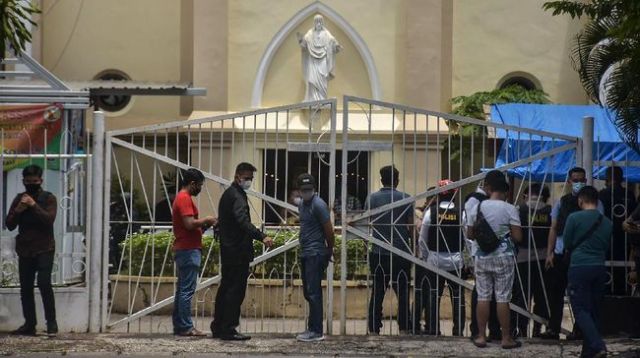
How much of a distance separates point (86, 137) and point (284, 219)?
2626mm

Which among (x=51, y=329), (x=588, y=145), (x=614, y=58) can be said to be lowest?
(x=51, y=329)

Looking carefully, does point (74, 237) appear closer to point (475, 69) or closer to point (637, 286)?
point (637, 286)

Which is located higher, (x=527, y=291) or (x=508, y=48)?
(x=508, y=48)

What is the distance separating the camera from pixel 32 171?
37.8 ft

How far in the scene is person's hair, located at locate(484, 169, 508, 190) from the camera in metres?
11.0

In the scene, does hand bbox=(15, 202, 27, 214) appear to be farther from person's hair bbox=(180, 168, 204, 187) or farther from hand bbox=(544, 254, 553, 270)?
hand bbox=(544, 254, 553, 270)

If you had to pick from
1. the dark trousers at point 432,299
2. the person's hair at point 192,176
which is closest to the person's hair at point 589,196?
the dark trousers at point 432,299

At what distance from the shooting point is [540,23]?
2042cm

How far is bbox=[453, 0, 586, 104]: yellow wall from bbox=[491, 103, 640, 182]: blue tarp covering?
490 centimetres

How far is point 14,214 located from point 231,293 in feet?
7.58

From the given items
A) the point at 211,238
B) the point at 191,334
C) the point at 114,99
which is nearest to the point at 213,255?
the point at 211,238

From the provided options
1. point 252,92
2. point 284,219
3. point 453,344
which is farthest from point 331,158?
point 252,92

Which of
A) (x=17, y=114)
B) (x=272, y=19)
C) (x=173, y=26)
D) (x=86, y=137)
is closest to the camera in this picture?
(x=17, y=114)

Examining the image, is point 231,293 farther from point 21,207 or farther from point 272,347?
point 21,207
